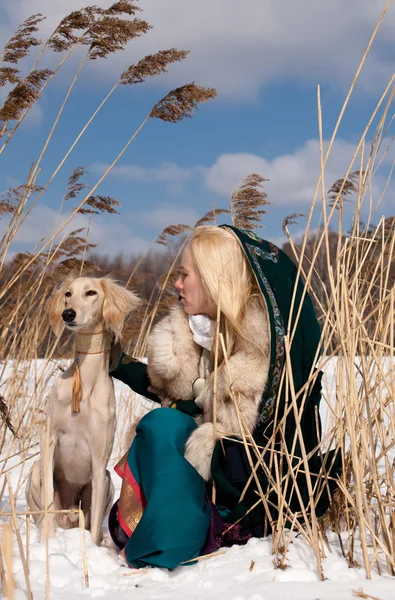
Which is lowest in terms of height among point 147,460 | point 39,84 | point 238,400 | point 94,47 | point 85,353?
point 147,460

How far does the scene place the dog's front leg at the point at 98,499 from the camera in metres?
2.52

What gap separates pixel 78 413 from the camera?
8.68 feet

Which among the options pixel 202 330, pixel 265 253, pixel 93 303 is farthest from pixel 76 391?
pixel 265 253

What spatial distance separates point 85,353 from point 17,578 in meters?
1.05

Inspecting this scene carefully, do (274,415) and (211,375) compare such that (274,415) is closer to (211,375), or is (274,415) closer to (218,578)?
(211,375)

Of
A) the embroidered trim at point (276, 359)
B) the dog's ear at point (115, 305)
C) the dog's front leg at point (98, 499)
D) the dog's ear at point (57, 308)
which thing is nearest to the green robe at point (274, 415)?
the embroidered trim at point (276, 359)

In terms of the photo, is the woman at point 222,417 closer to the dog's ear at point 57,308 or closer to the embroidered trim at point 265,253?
the embroidered trim at point 265,253

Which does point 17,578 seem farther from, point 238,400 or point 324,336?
point 324,336

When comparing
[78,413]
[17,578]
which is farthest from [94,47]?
[17,578]

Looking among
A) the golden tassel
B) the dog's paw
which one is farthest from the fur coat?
the golden tassel

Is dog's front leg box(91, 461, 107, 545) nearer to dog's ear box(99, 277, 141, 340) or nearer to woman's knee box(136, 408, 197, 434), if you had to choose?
woman's knee box(136, 408, 197, 434)

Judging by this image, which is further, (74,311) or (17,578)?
(74,311)

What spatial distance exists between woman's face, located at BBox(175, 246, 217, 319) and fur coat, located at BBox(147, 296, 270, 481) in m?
0.10

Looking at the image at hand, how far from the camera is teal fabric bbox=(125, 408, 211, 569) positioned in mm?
2119
